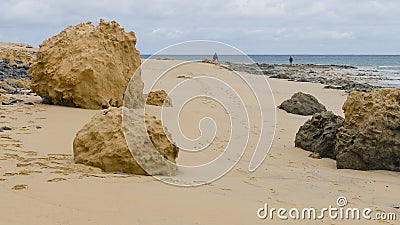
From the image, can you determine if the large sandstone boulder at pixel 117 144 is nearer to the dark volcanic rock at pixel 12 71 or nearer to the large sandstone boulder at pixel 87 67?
the large sandstone boulder at pixel 87 67

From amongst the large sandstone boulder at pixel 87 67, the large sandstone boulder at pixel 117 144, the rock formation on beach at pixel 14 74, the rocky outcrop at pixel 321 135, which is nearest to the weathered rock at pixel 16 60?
the rock formation on beach at pixel 14 74

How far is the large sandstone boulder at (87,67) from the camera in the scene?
8.81m

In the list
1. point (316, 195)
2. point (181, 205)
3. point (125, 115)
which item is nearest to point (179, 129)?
point (125, 115)

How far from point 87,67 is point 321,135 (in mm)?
4396

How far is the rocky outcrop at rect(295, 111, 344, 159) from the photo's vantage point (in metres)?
7.04

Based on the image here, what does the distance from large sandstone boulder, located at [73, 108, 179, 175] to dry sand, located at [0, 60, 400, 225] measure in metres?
0.22

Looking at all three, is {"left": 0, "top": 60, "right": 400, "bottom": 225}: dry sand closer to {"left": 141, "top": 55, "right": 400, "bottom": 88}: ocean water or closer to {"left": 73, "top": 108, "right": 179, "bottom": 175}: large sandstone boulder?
{"left": 73, "top": 108, "right": 179, "bottom": 175}: large sandstone boulder

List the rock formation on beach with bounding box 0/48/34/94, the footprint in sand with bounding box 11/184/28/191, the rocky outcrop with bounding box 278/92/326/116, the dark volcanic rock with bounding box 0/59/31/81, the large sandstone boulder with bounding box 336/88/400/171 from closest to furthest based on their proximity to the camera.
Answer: the footprint in sand with bounding box 11/184/28/191 → the large sandstone boulder with bounding box 336/88/400/171 → the rock formation on beach with bounding box 0/48/34/94 → the rocky outcrop with bounding box 278/92/326/116 → the dark volcanic rock with bounding box 0/59/31/81

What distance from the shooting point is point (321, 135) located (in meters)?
7.27

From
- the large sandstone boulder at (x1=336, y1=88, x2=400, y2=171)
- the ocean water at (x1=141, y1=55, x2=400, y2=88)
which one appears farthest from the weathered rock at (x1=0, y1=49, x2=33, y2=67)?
the large sandstone boulder at (x1=336, y1=88, x2=400, y2=171)

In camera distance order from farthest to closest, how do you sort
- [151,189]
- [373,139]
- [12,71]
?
1. [12,71]
2. [373,139]
3. [151,189]

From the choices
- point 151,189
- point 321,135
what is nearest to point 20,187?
point 151,189

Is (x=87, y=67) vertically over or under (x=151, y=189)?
over

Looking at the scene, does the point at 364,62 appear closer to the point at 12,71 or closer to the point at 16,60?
the point at 16,60
